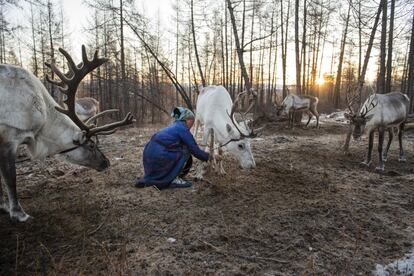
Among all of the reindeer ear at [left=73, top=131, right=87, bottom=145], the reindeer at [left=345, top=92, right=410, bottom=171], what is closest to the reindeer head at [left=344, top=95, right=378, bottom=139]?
the reindeer at [left=345, top=92, right=410, bottom=171]

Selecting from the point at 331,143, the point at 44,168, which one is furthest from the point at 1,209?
the point at 331,143

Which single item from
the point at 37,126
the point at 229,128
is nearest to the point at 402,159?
the point at 229,128

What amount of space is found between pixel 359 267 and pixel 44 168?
259 inches

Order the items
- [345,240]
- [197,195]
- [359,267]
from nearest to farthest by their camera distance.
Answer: [359,267] → [345,240] → [197,195]

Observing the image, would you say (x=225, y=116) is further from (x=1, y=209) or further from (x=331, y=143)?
(x=331, y=143)

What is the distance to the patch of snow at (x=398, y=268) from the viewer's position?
2711 millimetres

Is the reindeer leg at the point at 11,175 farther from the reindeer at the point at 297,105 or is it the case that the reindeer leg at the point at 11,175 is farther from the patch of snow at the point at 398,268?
the reindeer at the point at 297,105

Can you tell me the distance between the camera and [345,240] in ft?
10.8

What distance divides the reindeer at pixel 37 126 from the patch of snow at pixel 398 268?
394cm

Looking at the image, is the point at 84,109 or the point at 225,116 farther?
the point at 84,109

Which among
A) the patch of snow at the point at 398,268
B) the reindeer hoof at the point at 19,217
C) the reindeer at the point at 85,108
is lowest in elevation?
the patch of snow at the point at 398,268

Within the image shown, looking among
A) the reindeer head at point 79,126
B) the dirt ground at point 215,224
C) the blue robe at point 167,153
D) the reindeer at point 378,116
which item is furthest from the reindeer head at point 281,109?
the reindeer head at point 79,126

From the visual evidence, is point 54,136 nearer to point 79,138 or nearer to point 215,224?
point 79,138

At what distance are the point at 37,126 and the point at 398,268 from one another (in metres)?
4.72
